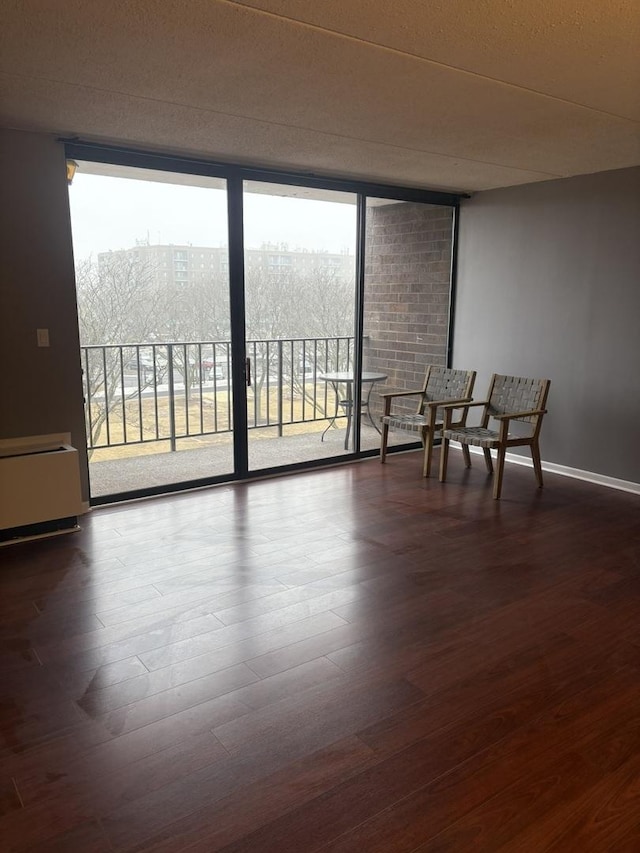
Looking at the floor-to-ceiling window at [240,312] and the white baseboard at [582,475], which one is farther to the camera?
the white baseboard at [582,475]

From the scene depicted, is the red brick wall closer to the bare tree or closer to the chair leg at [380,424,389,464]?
the chair leg at [380,424,389,464]

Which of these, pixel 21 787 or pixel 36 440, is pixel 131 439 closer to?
pixel 36 440

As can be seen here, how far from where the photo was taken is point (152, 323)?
4.62 metres

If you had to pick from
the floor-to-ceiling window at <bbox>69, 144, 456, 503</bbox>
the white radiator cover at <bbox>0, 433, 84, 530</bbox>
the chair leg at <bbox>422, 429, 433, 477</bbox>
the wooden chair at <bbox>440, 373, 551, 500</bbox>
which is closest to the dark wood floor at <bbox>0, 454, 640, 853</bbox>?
the white radiator cover at <bbox>0, 433, 84, 530</bbox>

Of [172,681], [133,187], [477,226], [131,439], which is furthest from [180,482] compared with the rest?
[477,226]

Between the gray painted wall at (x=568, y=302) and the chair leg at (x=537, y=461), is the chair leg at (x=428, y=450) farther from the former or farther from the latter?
the gray painted wall at (x=568, y=302)

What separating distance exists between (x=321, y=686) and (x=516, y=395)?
10.6 feet

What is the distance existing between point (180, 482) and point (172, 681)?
237 centimetres

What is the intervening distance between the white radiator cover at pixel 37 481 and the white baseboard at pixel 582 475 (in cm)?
360

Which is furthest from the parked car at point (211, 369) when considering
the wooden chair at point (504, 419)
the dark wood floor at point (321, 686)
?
the wooden chair at point (504, 419)

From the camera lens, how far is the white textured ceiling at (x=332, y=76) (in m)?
2.07

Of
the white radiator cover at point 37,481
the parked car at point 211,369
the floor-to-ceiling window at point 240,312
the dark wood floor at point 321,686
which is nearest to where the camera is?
the dark wood floor at point 321,686

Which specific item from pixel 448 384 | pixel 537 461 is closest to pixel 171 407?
pixel 448 384

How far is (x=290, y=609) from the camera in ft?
9.43
